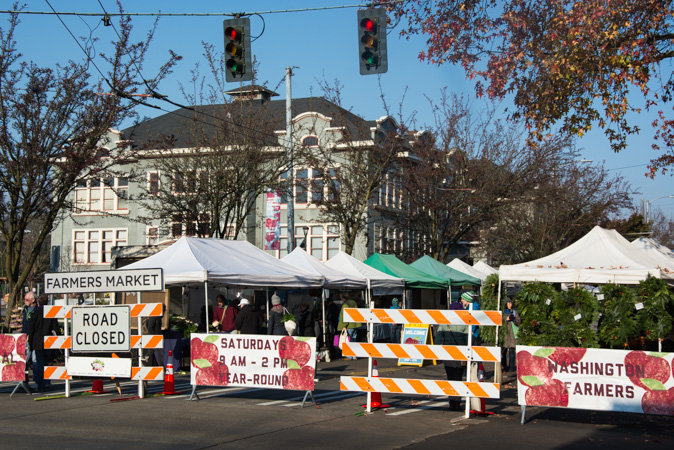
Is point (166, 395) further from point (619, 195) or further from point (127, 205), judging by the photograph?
point (619, 195)

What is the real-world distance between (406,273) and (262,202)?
21616mm

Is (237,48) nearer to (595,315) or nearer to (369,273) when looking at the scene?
(595,315)

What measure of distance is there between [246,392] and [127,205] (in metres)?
37.3

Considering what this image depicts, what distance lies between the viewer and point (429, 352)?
1116 centimetres

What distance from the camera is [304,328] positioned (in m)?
19.9

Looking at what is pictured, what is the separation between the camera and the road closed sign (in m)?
12.7

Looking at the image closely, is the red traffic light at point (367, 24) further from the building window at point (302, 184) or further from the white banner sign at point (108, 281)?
the building window at point (302, 184)

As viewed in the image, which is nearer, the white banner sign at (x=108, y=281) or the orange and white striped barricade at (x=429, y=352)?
the orange and white striped barricade at (x=429, y=352)

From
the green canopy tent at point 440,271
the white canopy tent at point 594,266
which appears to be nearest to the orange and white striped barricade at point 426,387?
the white canopy tent at point 594,266

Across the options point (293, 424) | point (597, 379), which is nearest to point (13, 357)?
point (293, 424)

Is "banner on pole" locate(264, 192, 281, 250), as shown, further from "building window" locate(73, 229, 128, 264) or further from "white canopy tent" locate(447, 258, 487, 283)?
"building window" locate(73, 229, 128, 264)

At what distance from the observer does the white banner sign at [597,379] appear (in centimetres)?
980

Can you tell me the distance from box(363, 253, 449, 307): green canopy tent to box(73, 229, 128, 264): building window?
2676cm

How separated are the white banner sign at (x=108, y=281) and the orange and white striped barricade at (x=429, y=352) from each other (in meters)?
3.47
